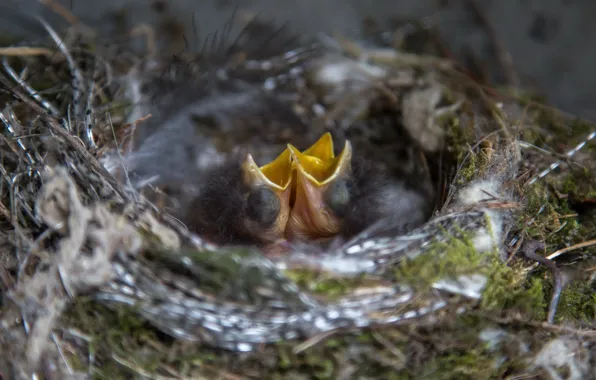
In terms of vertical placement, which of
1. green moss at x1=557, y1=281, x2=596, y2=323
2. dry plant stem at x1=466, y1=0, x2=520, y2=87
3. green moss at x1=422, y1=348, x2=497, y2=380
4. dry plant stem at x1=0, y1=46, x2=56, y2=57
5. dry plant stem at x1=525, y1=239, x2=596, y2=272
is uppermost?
dry plant stem at x1=0, y1=46, x2=56, y2=57

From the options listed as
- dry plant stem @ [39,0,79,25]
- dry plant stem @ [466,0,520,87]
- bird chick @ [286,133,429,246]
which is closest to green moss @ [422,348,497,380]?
bird chick @ [286,133,429,246]

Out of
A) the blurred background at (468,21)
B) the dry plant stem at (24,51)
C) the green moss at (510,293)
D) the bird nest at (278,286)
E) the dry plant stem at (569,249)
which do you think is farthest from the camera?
the blurred background at (468,21)

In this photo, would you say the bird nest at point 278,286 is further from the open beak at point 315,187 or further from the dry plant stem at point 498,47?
the dry plant stem at point 498,47

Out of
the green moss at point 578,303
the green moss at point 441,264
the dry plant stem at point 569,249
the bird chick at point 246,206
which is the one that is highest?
the bird chick at point 246,206

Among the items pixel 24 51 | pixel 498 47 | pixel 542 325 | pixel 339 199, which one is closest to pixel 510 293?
pixel 542 325

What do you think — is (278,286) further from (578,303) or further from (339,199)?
(578,303)

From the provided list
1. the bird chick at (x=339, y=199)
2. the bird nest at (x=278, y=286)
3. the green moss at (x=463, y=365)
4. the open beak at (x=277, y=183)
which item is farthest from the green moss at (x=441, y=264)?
the open beak at (x=277, y=183)

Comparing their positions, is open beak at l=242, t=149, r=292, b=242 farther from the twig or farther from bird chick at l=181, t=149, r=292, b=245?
the twig
